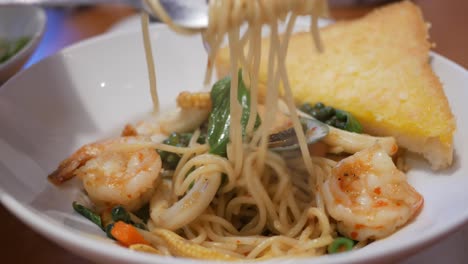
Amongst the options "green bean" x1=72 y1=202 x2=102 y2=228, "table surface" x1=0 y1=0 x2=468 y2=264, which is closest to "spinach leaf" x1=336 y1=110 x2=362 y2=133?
"green bean" x1=72 y1=202 x2=102 y2=228

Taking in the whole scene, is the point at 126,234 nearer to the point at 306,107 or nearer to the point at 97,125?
the point at 97,125

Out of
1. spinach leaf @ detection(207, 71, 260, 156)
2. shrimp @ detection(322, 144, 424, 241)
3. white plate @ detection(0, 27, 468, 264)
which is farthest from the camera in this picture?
spinach leaf @ detection(207, 71, 260, 156)

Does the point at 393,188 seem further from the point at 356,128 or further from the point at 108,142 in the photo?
the point at 108,142

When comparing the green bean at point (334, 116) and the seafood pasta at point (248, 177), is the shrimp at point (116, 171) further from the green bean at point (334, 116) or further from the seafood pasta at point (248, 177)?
the green bean at point (334, 116)

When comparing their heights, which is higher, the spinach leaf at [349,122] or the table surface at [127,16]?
the spinach leaf at [349,122]

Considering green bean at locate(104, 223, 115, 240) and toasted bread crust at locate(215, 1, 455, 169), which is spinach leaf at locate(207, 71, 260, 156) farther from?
green bean at locate(104, 223, 115, 240)

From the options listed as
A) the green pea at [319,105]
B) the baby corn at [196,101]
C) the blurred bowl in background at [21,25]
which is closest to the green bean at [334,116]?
the green pea at [319,105]

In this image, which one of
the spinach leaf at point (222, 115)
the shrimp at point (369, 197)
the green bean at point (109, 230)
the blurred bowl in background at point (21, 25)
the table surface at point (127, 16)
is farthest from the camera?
the table surface at point (127, 16)
